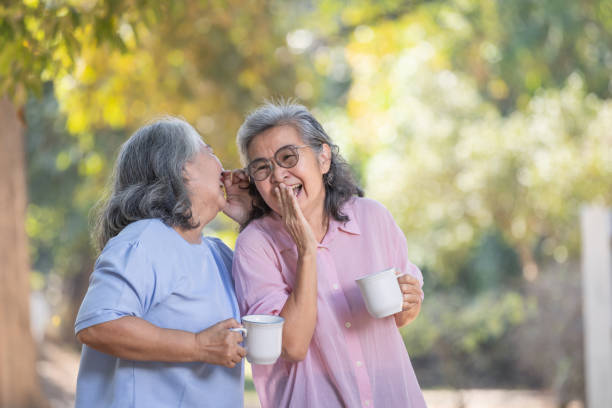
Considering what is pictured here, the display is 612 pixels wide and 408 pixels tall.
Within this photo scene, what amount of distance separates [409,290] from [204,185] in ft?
2.44

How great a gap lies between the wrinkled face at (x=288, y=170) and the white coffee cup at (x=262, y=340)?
0.42 metres

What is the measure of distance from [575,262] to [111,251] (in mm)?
8492

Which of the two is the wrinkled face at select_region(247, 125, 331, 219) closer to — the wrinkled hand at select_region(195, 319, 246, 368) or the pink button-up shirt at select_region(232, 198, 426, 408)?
the pink button-up shirt at select_region(232, 198, 426, 408)

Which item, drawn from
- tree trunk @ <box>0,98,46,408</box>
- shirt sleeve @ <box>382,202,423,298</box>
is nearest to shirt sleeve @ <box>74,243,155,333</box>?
shirt sleeve @ <box>382,202,423,298</box>

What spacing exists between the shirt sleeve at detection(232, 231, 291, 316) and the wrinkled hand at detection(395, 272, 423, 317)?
1.18 feet

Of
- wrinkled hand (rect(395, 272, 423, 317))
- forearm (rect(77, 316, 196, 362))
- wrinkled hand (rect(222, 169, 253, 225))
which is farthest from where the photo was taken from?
wrinkled hand (rect(222, 169, 253, 225))

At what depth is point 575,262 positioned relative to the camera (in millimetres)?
9203

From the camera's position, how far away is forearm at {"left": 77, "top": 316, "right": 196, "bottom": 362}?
1.78 meters

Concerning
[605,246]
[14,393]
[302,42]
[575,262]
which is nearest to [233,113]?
[302,42]

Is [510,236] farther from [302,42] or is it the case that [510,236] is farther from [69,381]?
[69,381]

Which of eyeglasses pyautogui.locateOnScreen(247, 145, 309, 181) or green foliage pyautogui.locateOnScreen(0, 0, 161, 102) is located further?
green foliage pyautogui.locateOnScreen(0, 0, 161, 102)

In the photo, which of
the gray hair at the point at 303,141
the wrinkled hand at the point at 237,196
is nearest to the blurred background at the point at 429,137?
the wrinkled hand at the point at 237,196

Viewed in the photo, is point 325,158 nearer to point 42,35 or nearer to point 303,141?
point 303,141

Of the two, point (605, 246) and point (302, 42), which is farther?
point (302, 42)
